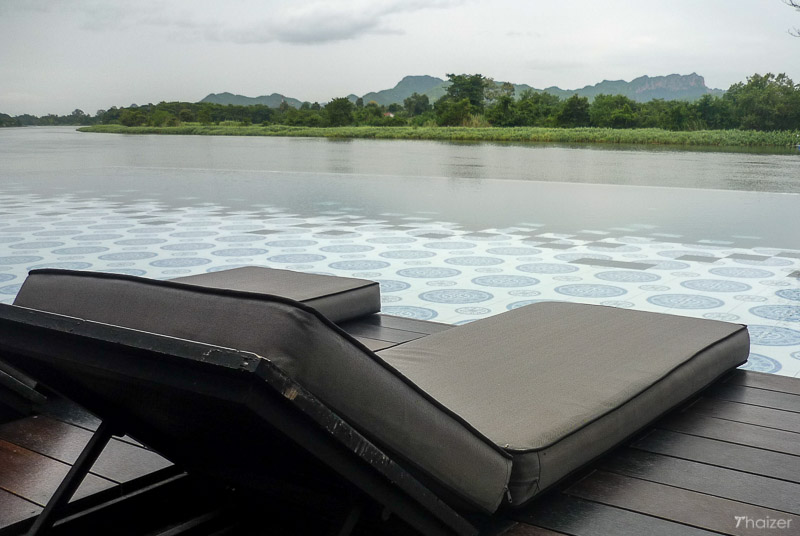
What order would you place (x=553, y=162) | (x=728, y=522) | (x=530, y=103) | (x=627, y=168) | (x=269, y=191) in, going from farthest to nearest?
(x=530, y=103) < (x=553, y=162) < (x=627, y=168) < (x=269, y=191) < (x=728, y=522)

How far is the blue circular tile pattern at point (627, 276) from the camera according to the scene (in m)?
3.95

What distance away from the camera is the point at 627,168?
13.0 metres

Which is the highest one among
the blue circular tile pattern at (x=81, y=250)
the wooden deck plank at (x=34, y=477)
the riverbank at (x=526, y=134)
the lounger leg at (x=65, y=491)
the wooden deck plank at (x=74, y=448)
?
the riverbank at (x=526, y=134)

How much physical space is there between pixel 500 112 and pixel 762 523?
2972 centimetres

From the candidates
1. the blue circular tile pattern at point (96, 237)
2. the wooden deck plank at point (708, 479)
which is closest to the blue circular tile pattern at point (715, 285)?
the wooden deck plank at point (708, 479)

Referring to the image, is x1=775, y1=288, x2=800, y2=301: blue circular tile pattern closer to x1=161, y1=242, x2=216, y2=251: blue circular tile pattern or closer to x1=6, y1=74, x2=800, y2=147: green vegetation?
x1=161, y1=242, x2=216, y2=251: blue circular tile pattern

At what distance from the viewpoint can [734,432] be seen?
5.13 ft

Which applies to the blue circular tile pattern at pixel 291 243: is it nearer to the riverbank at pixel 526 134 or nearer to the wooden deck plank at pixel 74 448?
the wooden deck plank at pixel 74 448

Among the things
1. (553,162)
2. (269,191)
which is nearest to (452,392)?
(269,191)

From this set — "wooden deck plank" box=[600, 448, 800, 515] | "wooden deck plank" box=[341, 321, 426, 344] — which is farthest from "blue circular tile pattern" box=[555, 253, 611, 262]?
"wooden deck plank" box=[600, 448, 800, 515]

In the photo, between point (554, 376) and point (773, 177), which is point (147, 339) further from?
point (773, 177)

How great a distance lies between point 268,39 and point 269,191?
19.1 meters

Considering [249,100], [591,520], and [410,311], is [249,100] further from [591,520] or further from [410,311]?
[591,520]

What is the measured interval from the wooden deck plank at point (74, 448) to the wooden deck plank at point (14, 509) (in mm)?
128
